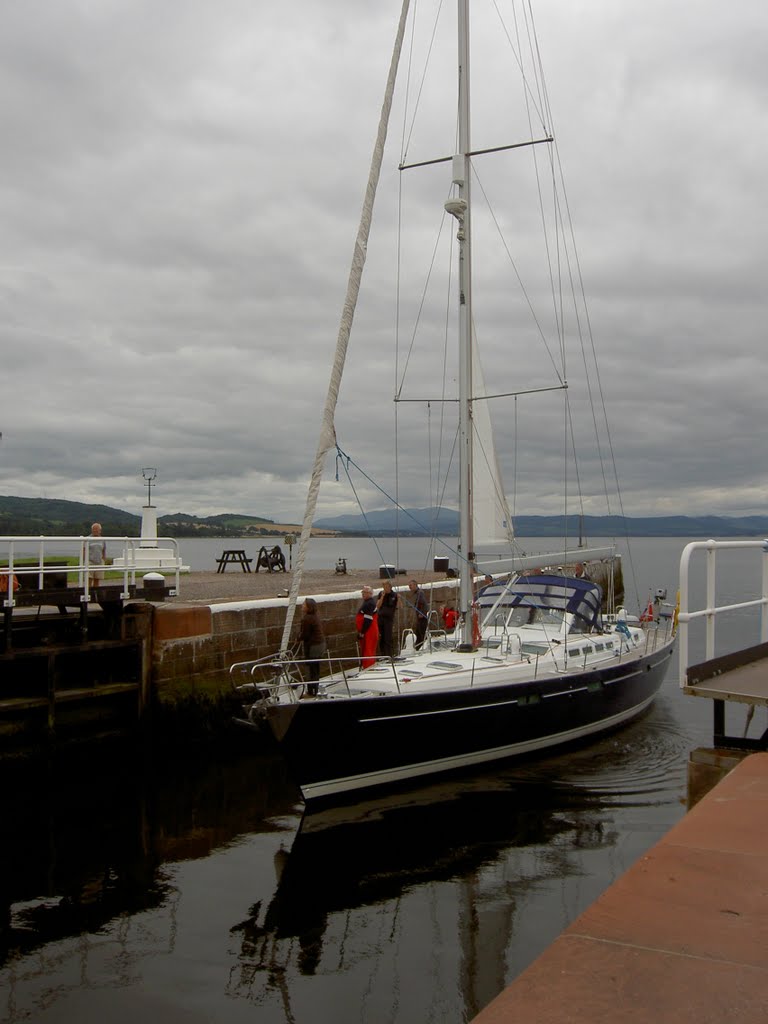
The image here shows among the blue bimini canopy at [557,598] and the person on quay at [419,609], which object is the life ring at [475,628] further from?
the person on quay at [419,609]

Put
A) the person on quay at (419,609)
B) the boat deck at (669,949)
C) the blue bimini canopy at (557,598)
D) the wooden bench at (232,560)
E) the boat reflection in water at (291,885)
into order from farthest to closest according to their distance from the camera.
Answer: the wooden bench at (232,560) → the person on quay at (419,609) → the blue bimini canopy at (557,598) → the boat reflection in water at (291,885) → the boat deck at (669,949)

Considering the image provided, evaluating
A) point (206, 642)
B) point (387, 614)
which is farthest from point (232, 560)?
point (387, 614)

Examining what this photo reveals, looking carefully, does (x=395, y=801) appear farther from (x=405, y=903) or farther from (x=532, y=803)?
(x=405, y=903)

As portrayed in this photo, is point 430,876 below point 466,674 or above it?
below

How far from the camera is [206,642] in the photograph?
53.3 ft

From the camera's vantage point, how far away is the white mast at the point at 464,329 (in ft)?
47.0

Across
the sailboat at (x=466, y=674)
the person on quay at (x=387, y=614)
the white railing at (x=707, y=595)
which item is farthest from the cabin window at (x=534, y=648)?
the white railing at (x=707, y=595)

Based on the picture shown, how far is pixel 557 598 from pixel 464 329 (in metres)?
5.57

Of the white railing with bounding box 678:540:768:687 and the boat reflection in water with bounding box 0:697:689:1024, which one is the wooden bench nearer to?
the boat reflection in water with bounding box 0:697:689:1024

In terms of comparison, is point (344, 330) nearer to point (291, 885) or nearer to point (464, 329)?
point (464, 329)

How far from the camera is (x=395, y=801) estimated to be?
468 inches

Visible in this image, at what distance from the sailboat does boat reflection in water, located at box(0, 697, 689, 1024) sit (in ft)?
2.27

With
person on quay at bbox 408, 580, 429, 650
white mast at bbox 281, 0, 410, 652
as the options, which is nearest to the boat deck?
white mast at bbox 281, 0, 410, 652

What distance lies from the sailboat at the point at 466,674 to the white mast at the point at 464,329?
22mm
